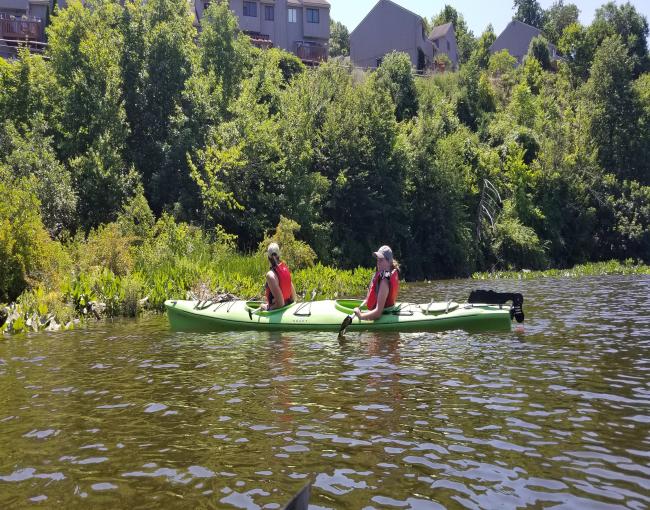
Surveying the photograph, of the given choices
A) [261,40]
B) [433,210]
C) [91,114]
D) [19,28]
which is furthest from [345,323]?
[261,40]

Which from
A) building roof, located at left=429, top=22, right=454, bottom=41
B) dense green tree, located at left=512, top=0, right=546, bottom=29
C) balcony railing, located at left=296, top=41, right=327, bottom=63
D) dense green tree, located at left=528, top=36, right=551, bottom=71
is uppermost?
dense green tree, located at left=512, top=0, right=546, bottom=29

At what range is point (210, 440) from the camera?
641 cm

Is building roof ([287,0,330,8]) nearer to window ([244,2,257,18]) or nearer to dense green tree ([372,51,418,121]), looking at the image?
window ([244,2,257,18])

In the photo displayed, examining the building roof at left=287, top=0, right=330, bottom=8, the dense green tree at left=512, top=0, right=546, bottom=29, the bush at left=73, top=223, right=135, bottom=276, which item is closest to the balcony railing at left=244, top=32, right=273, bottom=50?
the building roof at left=287, top=0, right=330, bottom=8

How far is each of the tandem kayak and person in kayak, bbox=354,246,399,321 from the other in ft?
0.55

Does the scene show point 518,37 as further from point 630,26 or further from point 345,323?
point 345,323

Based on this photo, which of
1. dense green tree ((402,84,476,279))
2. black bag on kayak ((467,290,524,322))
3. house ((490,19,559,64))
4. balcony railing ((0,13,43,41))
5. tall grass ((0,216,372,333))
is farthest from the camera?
house ((490,19,559,64))

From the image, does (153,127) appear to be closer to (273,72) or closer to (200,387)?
(273,72)

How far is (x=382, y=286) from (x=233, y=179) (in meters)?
15.4

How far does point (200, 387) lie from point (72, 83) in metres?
23.0

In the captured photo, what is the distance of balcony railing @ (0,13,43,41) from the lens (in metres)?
44.0

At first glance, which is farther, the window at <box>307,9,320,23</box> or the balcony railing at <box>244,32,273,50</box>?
the window at <box>307,9,320,23</box>

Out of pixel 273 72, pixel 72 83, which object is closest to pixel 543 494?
pixel 72 83

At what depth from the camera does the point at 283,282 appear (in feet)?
46.1
